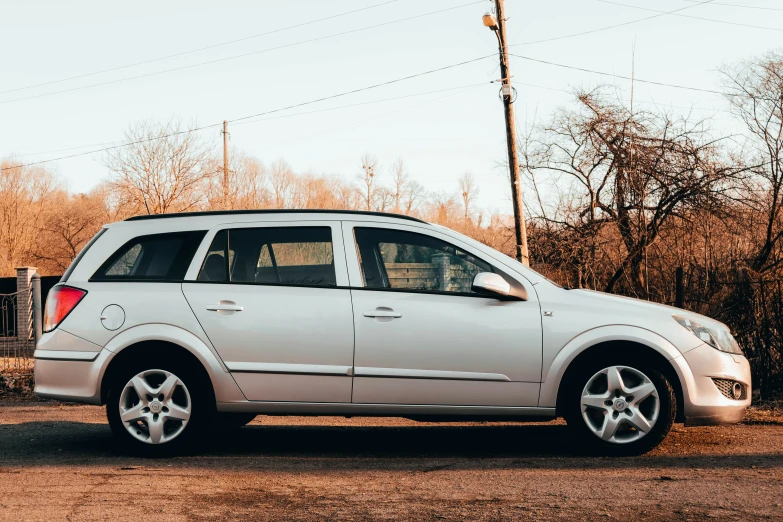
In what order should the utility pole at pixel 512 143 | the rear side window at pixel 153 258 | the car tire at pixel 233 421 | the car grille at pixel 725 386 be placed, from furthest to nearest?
the utility pole at pixel 512 143, the car tire at pixel 233 421, the rear side window at pixel 153 258, the car grille at pixel 725 386

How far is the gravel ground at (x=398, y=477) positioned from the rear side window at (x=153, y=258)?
52.8 inches

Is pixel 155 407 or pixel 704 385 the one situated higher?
pixel 704 385

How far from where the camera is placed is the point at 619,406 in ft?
19.1

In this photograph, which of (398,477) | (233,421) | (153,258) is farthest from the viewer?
(233,421)

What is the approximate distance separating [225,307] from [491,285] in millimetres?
1918

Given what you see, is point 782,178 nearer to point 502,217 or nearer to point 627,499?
point 502,217

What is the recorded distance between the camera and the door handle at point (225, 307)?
6.06 meters

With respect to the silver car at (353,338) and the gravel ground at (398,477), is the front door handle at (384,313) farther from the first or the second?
the gravel ground at (398,477)

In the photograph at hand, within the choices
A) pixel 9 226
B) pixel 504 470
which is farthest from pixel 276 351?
pixel 9 226

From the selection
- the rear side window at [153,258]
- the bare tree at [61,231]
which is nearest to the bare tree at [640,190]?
the rear side window at [153,258]

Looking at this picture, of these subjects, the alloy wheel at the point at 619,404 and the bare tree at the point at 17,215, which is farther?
the bare tree at the point at 17,215

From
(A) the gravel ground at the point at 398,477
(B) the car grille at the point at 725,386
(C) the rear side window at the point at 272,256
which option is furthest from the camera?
(C) the rear side window at the point at 272,256

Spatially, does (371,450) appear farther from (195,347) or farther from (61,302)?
(61,302)

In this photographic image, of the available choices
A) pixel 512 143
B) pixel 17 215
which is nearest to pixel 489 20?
pixel 512 143
